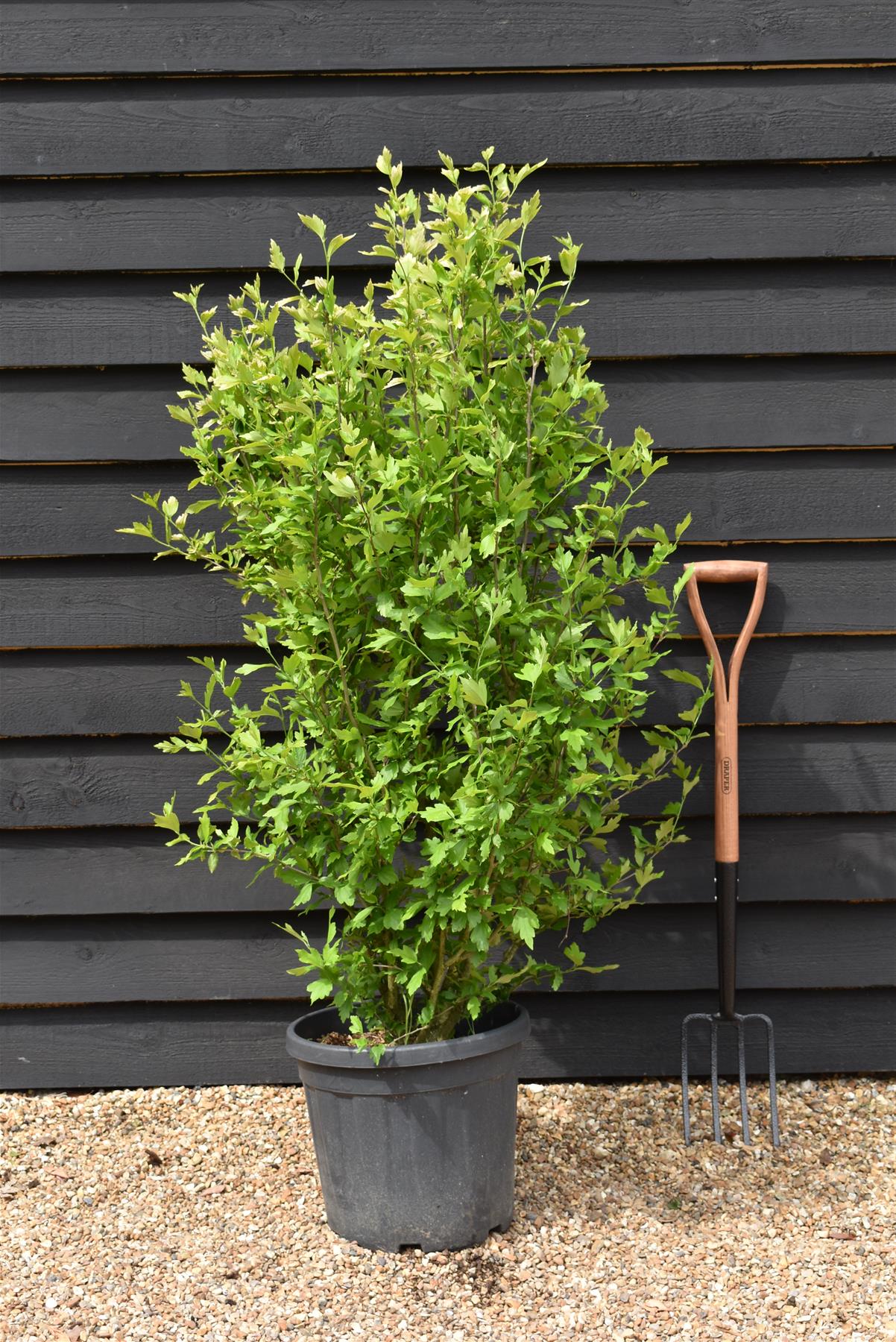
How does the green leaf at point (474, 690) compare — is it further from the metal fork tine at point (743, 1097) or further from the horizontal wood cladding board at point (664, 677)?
the metal fork tine at point (743, 1097)

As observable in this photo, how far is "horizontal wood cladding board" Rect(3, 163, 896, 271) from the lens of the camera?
258cm

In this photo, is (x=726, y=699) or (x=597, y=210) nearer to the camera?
(x=726, y=699)

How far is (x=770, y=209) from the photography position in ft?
8.48

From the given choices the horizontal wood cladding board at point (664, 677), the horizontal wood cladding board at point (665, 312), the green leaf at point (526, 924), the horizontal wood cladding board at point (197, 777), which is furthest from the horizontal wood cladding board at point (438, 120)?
the green leaf at point (526, 924)

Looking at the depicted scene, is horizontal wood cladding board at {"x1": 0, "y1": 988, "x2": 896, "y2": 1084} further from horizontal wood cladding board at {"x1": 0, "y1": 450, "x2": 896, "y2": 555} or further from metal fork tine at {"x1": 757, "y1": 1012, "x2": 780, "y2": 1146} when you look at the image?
horizontal wood cladding board at {"x1": 0, "y1": 450, "x2": 896, "y2": 555}

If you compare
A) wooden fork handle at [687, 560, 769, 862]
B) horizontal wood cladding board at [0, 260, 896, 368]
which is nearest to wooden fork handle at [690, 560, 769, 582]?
wooden fork handle at [687, 560, 769, 862]

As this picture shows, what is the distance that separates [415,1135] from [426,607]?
90cm

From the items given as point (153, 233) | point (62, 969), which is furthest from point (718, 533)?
point (62, 969)

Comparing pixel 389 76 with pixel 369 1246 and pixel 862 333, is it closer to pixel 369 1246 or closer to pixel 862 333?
pixel 862 333

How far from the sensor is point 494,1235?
6.82ft

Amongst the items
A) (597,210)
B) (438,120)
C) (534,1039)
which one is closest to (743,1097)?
(534,1039)

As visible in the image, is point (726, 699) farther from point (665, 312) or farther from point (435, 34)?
point (435, 34)

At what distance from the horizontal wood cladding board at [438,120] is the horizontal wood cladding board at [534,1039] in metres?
1.89

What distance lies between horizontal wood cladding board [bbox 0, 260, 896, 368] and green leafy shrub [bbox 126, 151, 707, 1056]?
474mm
